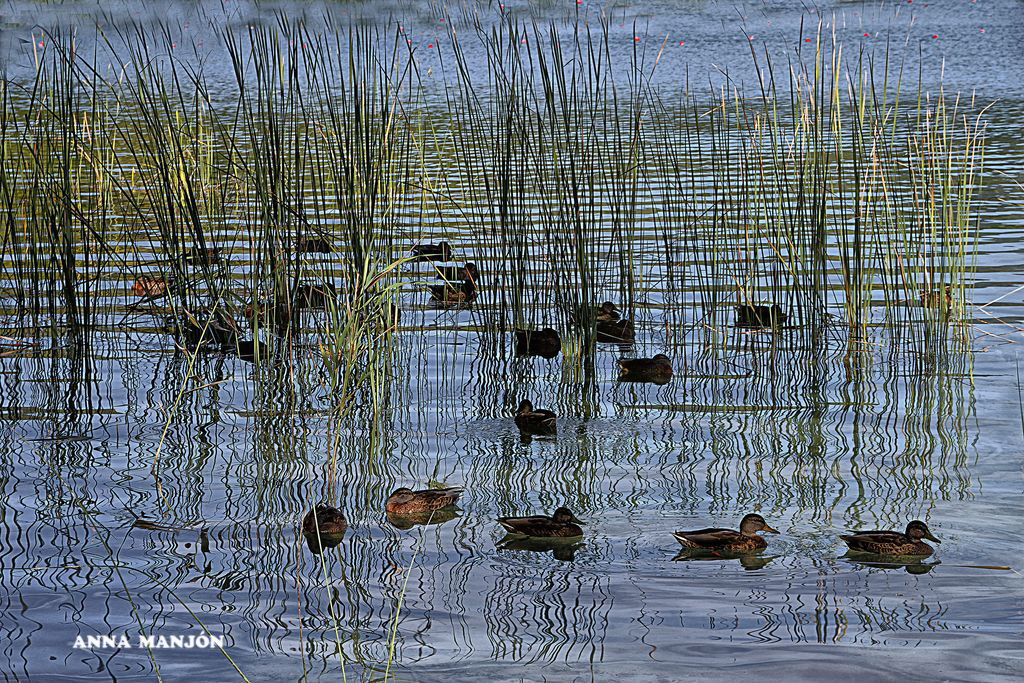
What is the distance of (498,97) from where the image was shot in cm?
464

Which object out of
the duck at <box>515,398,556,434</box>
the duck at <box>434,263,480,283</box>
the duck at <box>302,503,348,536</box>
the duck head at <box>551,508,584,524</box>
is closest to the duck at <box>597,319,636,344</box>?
the duck at <box>434,263,480,283</box>

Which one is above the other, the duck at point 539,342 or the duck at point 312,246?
the duck at point 312,246

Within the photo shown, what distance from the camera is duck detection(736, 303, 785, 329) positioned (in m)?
4.69

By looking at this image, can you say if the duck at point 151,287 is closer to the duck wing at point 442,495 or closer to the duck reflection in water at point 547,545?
the duck wing at point 442,495

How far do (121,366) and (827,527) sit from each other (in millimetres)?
2853

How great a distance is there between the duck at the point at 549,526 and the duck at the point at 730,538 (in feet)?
0.84

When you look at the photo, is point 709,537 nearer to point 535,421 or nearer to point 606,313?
point 535,421

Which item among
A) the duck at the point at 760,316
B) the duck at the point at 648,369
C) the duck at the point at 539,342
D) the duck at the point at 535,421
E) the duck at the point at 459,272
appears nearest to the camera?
the duck at the point at 535,421

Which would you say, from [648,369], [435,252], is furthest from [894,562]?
[435,252]

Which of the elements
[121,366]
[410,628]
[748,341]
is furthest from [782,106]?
[410,628]

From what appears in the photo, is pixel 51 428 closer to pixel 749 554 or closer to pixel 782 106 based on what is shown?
pixel 749 554

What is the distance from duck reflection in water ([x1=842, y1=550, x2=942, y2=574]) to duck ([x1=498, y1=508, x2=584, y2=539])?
661mm

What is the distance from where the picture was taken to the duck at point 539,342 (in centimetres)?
454

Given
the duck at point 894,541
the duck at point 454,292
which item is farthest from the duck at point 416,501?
the duck at point 454,292
